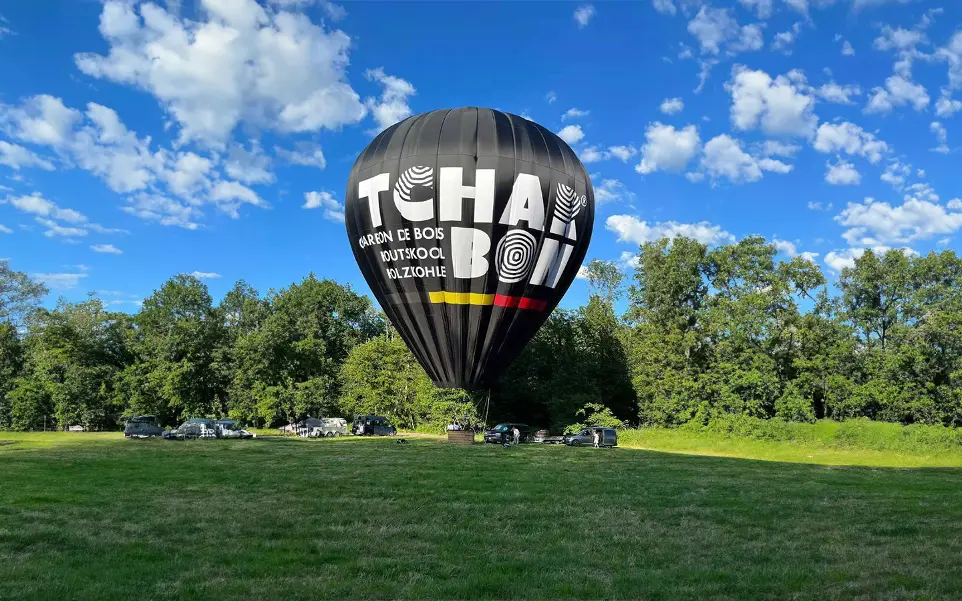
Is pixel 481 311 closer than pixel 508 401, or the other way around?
pixel 481 311

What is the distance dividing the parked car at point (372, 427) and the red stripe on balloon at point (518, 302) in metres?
24.5

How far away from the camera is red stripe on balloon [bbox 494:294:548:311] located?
2247 cm

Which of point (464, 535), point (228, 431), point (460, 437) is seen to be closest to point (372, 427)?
point (228, 431)

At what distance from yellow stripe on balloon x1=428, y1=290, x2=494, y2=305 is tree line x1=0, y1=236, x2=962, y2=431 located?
22.5 m

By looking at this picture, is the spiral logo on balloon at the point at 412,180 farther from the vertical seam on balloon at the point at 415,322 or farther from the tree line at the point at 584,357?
the tree line at the point at 584,357

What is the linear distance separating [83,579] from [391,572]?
10.5 ft

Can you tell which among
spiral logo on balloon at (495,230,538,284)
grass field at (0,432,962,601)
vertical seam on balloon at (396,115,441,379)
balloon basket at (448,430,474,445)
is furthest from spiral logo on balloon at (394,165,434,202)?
balloon basket at (448,430,474,445)

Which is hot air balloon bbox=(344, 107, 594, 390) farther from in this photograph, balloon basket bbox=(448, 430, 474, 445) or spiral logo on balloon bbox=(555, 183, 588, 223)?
balloon basket bbox=(448, 430, 474, 445)

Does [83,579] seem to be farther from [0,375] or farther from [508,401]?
[0,375]

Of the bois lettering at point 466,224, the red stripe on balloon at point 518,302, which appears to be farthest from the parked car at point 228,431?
the red stripe on balloon at point 518,302

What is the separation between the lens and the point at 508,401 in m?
54.0

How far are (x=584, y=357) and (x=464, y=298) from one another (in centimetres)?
3048

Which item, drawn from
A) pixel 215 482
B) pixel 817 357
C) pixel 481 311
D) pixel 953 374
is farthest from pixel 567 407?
pixel 215 482

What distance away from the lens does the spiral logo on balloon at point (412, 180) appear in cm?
2180
